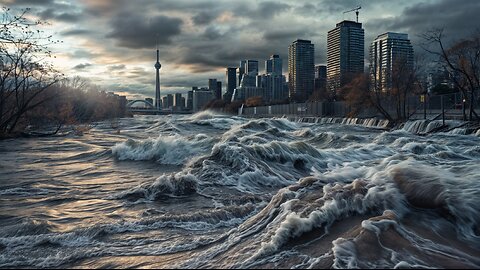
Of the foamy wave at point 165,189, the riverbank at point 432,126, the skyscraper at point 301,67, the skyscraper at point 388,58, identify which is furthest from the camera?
the skyscraper at point 301,67

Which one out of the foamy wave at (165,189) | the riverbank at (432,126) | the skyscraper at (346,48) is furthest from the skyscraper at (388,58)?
the skyscraper at (346,48)

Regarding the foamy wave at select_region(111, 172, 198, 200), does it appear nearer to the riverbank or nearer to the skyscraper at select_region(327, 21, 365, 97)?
the riverbank

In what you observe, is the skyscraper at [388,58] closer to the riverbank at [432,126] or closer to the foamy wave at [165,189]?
the riverbank at [432,126]

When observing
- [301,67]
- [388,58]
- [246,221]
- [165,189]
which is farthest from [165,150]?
[301,67]

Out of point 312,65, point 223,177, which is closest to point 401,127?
point 223,177

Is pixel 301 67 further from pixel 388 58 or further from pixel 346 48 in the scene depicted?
pixel 388 58

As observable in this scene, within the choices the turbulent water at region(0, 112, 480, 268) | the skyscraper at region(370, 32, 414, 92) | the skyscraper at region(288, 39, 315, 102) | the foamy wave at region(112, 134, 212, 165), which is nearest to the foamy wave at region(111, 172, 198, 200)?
the turbulent water at region(0, 112, 480, 268)
